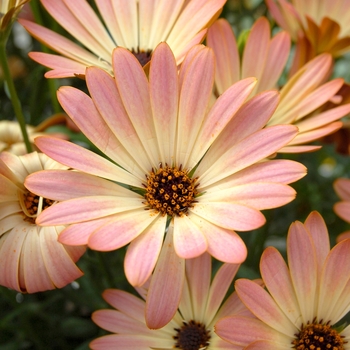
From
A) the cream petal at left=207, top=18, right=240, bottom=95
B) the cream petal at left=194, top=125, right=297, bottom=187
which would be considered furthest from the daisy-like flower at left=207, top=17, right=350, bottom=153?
the cream petal at left=194, top=125, right=297, bottom=187

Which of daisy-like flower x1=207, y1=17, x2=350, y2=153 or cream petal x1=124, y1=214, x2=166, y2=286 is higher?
daisy-like flower x1=207, y1=17, x2=350, y2=153

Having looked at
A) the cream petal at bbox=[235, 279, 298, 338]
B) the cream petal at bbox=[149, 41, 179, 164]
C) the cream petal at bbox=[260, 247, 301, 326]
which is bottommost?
the cream petal at bbox=[235, 279, 298, 338]

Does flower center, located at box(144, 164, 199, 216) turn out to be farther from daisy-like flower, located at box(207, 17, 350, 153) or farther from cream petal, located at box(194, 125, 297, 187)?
daisy-like flower, located at box(207, 17, 350, 153)

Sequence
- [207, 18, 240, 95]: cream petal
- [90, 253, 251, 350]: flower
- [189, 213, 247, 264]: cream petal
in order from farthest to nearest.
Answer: [207, 18, 240, 95]: cream petal
[90, 253, 251, 350]: flower
[189, 213, 247, 264]: cream petal

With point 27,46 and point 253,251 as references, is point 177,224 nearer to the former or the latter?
point 253,251

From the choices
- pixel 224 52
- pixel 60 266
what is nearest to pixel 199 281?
pixel 60 266

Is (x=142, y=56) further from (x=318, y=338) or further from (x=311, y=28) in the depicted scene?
(x=318, y=338)

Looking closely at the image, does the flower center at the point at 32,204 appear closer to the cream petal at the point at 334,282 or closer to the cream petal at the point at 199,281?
the cream petal at the point at 199,281
